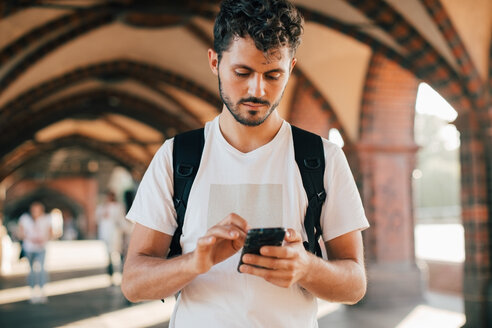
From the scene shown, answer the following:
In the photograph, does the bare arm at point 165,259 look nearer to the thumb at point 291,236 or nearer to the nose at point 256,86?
the thumb at point 291,236

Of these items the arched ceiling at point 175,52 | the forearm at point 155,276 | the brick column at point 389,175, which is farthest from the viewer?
the brick column at point 389,175

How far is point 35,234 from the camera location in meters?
8.37

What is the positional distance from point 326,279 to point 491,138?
6097mm

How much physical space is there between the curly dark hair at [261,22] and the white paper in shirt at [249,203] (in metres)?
0.34

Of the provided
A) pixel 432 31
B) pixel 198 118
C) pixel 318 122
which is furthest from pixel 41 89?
pixel 432 31

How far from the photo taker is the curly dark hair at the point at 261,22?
1.39 metres

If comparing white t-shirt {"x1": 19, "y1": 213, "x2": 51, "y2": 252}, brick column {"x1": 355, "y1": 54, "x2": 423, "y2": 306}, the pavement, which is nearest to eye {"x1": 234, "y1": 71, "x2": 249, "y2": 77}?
the pavement

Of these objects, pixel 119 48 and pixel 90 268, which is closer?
pixel 119 48

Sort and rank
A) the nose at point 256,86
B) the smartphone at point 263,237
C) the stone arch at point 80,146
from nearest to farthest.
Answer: the smartphone at point 263,237, the nose at point 256,86, the stone arch at point 80,146

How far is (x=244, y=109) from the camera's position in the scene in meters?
1.48

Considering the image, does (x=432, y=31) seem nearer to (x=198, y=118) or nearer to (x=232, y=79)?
(x=232, y=79)

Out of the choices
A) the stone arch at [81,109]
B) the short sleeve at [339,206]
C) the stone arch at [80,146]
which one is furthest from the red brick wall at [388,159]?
the stone arch at [80,146]

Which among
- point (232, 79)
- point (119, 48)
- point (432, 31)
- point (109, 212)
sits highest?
point (119, 48)

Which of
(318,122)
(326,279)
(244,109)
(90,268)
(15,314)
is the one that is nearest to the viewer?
(326,279)
